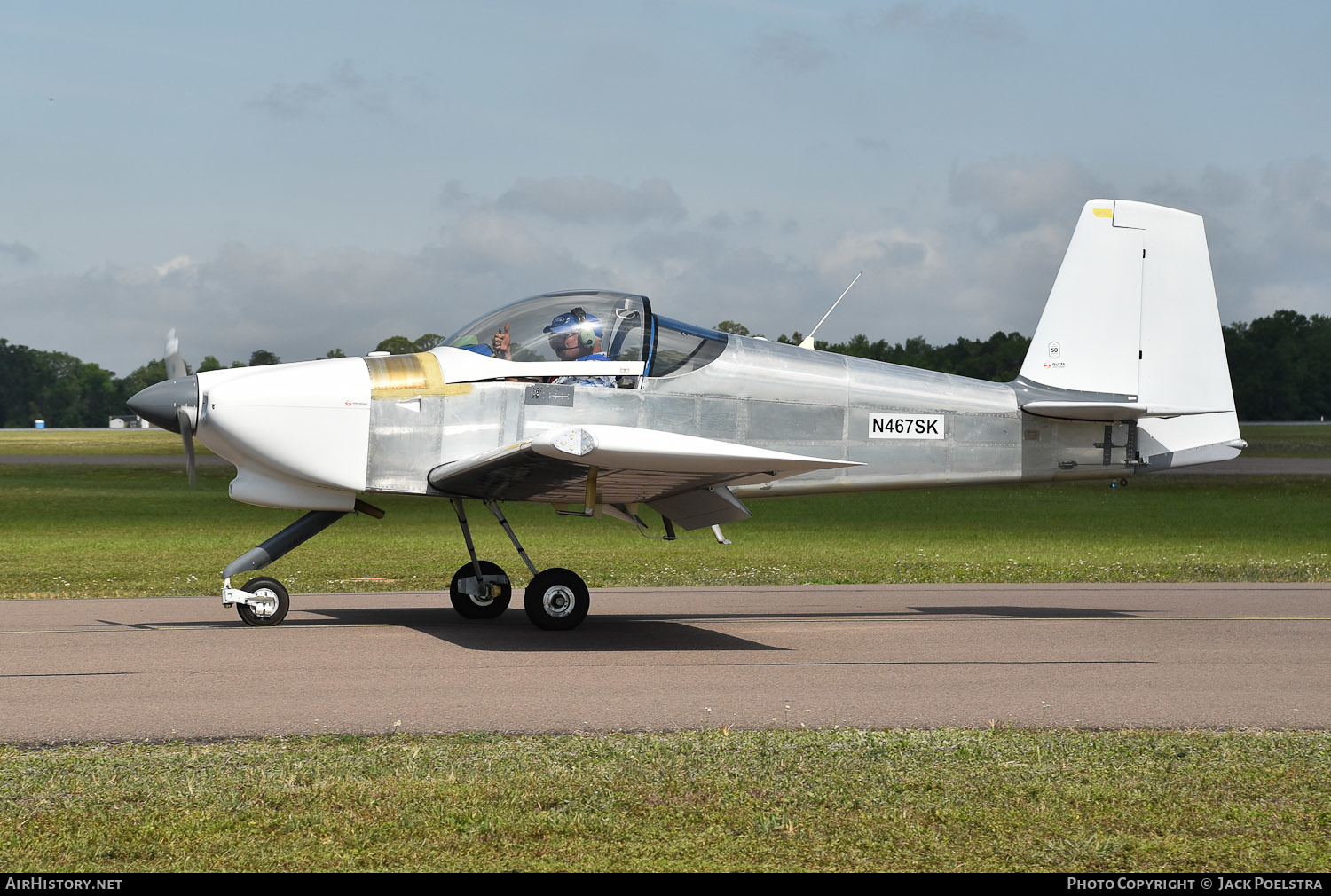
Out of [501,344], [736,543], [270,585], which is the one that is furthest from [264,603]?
Result: [736,543]

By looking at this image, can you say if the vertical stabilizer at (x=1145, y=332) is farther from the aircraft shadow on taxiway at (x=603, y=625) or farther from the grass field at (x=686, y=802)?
the grass field at (x=686, y=802)

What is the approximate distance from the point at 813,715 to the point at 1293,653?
4.72m

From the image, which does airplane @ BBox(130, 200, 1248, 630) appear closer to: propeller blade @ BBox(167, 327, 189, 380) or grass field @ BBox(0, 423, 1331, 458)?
propeller blade @ BBox(167, 327, 189, 380)

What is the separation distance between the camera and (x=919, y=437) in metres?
11.6

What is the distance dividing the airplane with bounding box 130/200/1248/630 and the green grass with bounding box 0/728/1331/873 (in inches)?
130

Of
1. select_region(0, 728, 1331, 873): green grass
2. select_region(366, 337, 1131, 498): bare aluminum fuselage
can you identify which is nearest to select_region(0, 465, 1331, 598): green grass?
Result: select_region(366, 337, 1131, 498): bare aluminum fuselage

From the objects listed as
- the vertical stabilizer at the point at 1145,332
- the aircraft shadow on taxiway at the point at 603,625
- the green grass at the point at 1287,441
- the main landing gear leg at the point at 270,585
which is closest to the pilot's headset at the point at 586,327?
the main landing gear leg at the point at 270,585

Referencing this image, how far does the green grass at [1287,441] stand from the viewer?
6931 centimetres

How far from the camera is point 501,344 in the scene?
34.9ft

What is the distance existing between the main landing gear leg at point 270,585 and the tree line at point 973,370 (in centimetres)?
158

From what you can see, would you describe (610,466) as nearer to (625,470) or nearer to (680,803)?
(625,470)

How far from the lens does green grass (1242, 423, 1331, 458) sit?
69.3 m

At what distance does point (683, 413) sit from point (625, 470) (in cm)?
137
